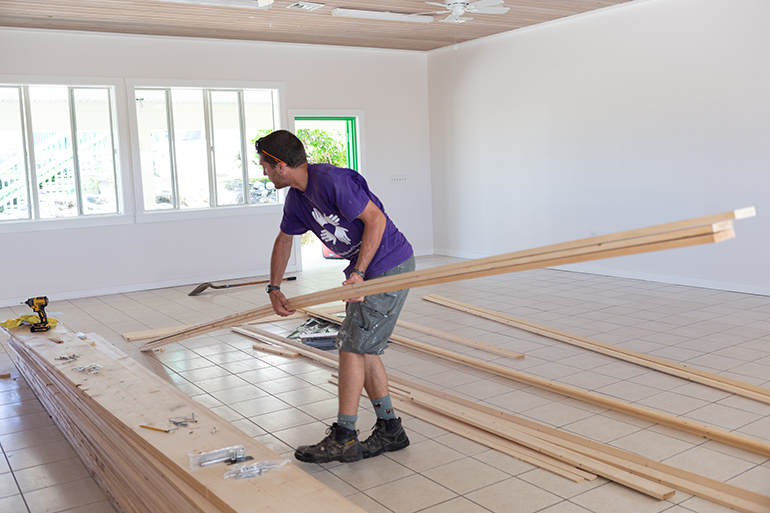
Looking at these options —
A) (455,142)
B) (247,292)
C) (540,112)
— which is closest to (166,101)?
(247,292)

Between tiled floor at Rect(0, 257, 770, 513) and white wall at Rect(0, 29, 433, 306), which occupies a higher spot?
white wall at Rect(0, 29, 433, 306)

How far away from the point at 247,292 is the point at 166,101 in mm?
2866

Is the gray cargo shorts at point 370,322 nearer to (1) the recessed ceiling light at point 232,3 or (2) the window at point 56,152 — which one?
(1) the recessed ceiling light at point 232,3

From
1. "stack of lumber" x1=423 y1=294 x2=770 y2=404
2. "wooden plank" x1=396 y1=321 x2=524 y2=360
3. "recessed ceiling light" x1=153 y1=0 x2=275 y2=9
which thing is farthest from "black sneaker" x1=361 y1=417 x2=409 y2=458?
"recessed ceiling light" x1=153 y1=0 x2=275 y2=9

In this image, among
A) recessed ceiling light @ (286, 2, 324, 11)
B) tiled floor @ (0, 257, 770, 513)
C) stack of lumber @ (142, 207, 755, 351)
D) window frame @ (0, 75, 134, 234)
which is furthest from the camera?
window frame @ (0, 75, 134, 234)

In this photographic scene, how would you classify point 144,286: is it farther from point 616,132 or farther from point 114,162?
point 616,132

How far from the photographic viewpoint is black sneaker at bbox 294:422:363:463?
9.89 feet

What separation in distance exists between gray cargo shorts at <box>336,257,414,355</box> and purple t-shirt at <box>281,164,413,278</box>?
0.09 meters

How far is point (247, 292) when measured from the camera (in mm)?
8016

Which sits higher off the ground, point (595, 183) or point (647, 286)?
point (595, 183)

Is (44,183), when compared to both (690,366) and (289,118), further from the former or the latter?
(690,366)

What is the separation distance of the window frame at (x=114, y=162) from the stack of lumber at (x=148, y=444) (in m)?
4.23

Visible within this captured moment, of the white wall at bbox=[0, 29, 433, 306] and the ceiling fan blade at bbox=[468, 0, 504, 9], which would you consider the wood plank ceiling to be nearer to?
the white wall at bbox=[0, 29, 433, 306]

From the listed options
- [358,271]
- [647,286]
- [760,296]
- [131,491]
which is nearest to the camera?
[131,491]
